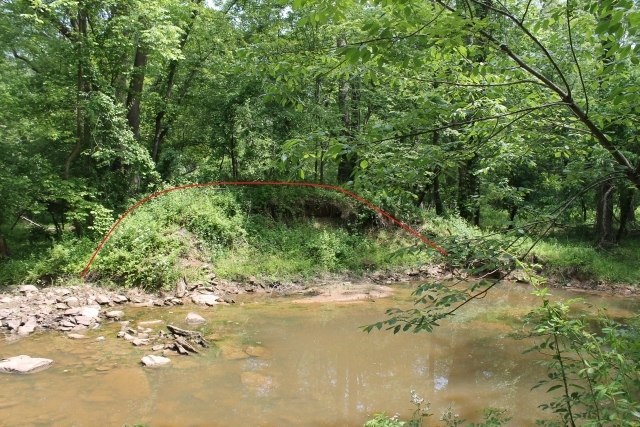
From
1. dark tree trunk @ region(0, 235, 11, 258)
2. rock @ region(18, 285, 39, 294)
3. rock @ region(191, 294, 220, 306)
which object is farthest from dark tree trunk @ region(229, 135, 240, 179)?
rock @ region(18, 285, 39, 294)

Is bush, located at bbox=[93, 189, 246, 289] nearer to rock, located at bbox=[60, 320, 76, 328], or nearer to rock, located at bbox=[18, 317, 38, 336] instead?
rock, located at bbox=[60, 320, 76, 328]

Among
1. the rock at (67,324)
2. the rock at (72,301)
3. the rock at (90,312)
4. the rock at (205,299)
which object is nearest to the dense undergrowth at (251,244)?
the rock at (205,299)

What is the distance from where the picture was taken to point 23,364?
6.40 metres

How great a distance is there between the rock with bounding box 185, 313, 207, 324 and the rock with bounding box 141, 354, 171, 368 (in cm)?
195

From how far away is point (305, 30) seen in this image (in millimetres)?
14586

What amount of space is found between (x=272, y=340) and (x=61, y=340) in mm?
3349

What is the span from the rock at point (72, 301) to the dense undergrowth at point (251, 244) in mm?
1134

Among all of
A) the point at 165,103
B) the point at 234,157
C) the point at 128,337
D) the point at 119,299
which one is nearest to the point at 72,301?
the point at 119,299

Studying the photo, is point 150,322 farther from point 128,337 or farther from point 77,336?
point 77,336

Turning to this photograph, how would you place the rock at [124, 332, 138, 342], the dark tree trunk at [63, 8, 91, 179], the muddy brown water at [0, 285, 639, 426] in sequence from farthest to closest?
the dark tree trunk at [63, 8, 91, 179] < the rock at [124, 332, 138, 342] < the muddy brown water at [0, 285, 639, 426]

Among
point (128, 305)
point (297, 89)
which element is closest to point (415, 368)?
point (297, 89)

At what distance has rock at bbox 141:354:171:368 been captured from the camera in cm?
662

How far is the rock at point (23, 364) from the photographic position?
6.26 meters

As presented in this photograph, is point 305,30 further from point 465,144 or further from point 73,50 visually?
point 465,144
